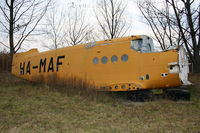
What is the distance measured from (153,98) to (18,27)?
13619 mm

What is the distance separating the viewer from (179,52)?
824cm

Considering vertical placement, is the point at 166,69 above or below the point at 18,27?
below

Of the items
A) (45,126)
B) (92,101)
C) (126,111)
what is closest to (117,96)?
(92,101)

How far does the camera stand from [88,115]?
20.9ft

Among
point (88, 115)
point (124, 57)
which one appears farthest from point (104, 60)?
point (88, 115)

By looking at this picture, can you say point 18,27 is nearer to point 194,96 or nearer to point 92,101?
point 92,101

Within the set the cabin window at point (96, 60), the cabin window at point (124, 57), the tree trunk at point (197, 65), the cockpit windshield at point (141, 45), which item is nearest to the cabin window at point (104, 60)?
the cabin window at point (96, 60)

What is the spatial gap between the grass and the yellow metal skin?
2.77 ft

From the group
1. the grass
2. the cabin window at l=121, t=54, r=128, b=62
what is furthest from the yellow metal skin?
the grass

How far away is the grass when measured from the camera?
505 centimetres

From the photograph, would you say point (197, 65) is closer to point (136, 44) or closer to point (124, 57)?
point (136, 44)

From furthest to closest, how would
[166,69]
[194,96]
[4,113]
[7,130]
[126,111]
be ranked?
[194,96], [166,69], [126,111], [4,113], [7,130]

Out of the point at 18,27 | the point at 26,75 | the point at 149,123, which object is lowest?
the point at 149,123

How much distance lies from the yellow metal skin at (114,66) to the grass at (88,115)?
0.84 meters
